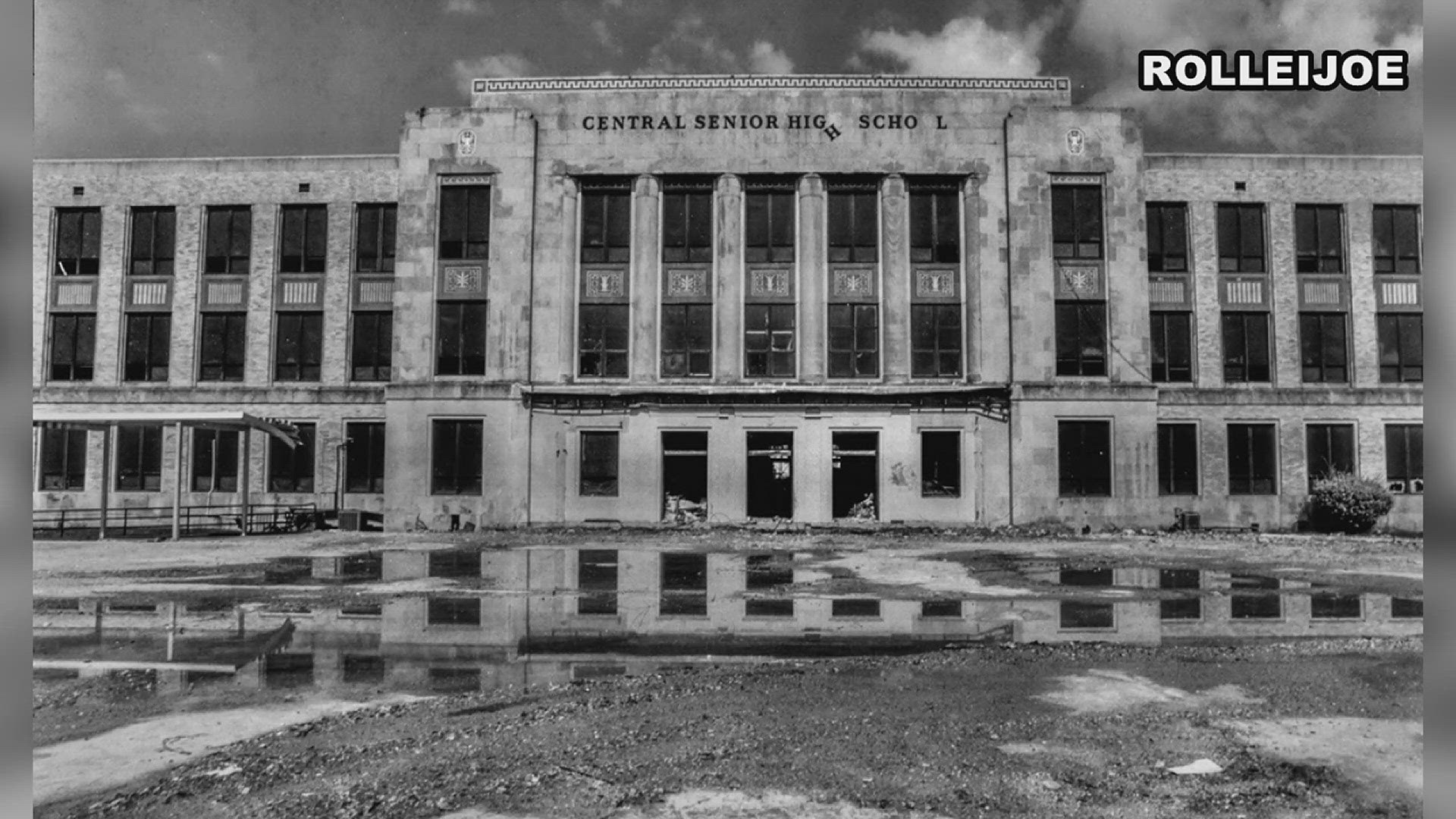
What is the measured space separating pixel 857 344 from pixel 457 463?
12.5m

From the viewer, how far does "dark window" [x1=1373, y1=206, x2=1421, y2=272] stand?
94.1 ft

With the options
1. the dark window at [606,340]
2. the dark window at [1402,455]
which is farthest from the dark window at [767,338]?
the dark window at [1402,455]

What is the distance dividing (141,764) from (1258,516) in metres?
30.1

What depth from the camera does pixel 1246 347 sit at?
94.9 ft

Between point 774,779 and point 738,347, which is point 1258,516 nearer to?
point 738,347

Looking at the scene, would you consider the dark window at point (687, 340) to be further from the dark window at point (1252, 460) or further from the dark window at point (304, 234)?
the dark window at point (1252, 460)

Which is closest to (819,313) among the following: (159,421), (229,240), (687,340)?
(687,340)

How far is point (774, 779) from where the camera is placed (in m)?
5.17

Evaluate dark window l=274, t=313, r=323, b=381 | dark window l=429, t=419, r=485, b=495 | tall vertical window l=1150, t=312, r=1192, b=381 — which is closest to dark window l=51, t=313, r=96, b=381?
dark window l=274, t=313, r=323, b=381

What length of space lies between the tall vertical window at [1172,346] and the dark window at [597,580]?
748 inches

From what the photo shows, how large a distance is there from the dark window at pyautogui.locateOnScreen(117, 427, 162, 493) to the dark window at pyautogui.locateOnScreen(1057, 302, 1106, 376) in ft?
94.7

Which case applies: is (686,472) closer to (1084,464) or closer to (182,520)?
(1084,464)

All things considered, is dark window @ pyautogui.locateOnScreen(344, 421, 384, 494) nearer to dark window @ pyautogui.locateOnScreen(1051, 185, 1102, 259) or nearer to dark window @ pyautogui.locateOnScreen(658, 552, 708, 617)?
dark window @ pyautogui.locateOnScreen(658, 552, 708, 617)

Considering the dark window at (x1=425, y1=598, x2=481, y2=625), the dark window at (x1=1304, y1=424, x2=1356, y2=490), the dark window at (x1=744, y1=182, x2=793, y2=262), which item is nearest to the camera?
the dark window at (x1=425, y1=598, x2=481, y2=625)
